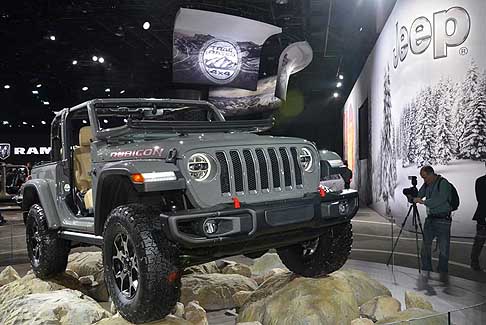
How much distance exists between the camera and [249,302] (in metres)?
4.17

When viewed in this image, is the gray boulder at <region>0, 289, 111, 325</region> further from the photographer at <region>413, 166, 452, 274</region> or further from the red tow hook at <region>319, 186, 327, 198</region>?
the photographer at <region>413, 166, 452, 274</region>

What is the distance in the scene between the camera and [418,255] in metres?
5.50

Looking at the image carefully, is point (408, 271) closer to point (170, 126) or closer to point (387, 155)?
point (170, 126)

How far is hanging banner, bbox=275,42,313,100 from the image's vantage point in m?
11.7

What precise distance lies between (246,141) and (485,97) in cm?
451

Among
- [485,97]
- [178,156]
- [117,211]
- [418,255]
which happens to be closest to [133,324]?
[117,211]

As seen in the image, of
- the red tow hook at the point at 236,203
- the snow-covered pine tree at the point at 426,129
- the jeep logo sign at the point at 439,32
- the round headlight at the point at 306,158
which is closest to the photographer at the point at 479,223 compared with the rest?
the snow-covered pine tree at the point at 426,129

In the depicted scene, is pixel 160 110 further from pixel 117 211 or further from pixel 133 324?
pixel 133 324

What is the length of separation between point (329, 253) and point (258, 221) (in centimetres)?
116

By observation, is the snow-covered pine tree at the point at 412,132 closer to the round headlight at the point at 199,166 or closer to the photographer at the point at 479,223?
the photographer at the point at 479,223

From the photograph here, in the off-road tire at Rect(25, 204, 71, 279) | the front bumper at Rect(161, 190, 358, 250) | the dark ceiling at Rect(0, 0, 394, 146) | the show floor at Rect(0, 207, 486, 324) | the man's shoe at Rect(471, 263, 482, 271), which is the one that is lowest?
the show floor at Rect(0, 207, 486, 324)

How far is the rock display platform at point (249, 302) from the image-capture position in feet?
12.0

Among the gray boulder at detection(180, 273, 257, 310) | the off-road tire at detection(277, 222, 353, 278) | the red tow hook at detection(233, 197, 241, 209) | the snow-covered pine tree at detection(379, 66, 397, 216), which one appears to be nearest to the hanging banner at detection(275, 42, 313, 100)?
the snow-covered pine tree at detection(379, 66, 397, 216)

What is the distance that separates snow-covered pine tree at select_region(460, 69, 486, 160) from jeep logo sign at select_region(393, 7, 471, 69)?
0.81 meters
